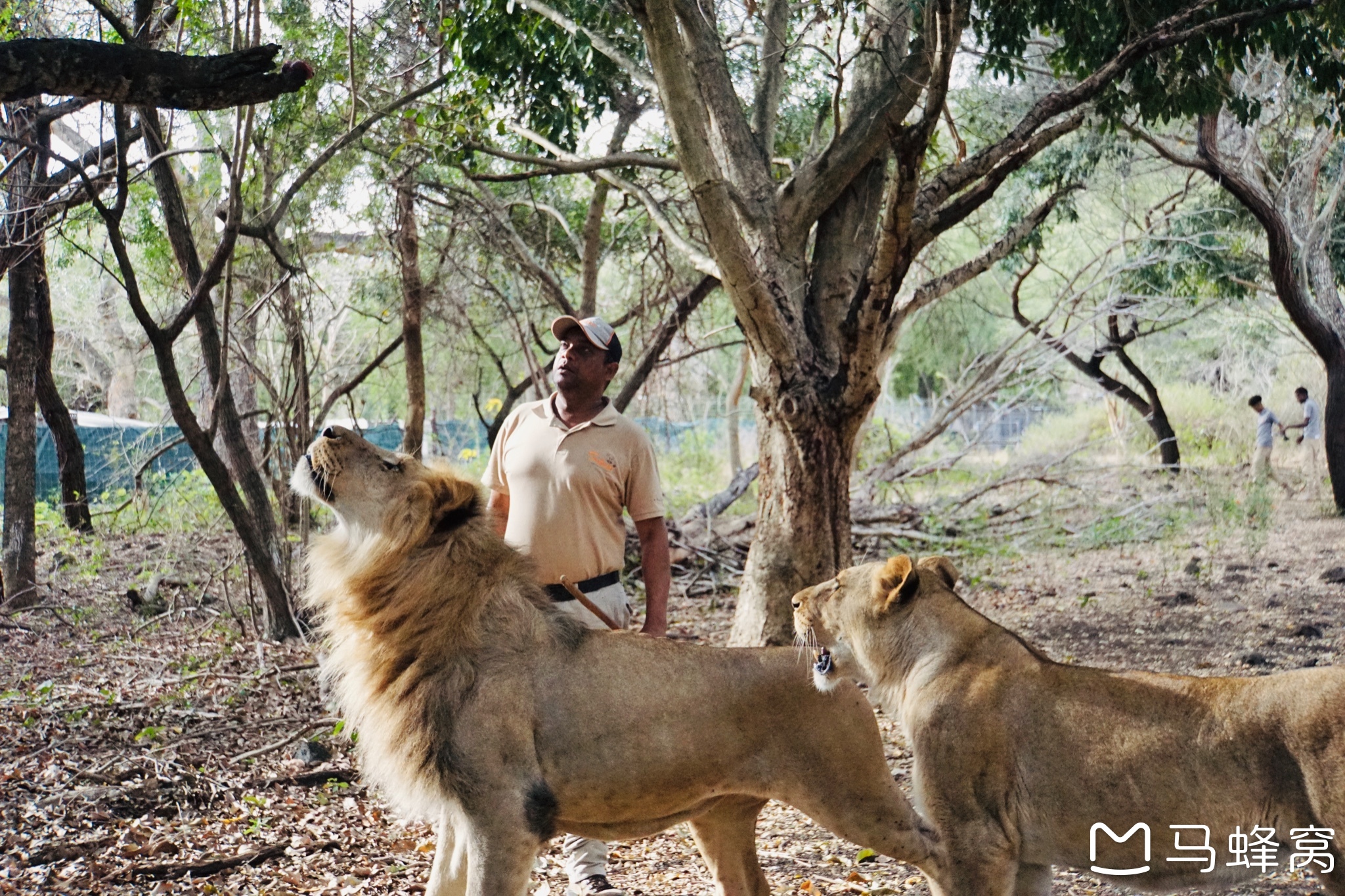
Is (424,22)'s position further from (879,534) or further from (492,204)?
(879,534)

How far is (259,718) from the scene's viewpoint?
6867 mm

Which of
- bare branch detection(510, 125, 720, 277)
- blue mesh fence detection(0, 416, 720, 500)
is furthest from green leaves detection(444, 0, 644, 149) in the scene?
blue mesh fence detection(0, 416, 720, 500)

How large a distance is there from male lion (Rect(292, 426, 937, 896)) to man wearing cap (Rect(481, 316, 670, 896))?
2.08ft

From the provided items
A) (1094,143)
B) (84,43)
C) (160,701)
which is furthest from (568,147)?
(1094,143)

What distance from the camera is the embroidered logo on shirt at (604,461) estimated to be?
14.6 feet

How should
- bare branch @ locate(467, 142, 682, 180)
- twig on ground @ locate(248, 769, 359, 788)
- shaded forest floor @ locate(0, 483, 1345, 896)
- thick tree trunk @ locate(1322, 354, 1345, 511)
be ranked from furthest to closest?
thick tree trunk @ locate(1322, 354, 1345, 511) < bare branch @ locate(467, 142, 682, 180) < twig on ground @ locate(248, 769, 359, 788) < shaded forest floor @ locate(0, 483, 1345, 896)

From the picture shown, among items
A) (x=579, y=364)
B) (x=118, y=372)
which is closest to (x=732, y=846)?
(x=579, y=364)

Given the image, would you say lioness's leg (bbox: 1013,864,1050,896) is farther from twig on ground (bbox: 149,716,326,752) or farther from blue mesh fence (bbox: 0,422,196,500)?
blue mesh fence (bbox: 0,422,196,500)

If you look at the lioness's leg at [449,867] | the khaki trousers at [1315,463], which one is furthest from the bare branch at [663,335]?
the khaki trousers at [1315,463]

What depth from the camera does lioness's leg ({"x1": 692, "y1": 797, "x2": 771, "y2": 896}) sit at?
4.00 m

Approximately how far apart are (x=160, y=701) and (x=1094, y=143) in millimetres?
14136

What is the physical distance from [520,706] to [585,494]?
1118mm

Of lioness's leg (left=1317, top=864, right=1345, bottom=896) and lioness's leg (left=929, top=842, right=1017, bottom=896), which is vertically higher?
lioness's leg (left=1317, top=864, right=1345, bottom=896)

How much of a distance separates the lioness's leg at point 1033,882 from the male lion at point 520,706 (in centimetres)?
41
